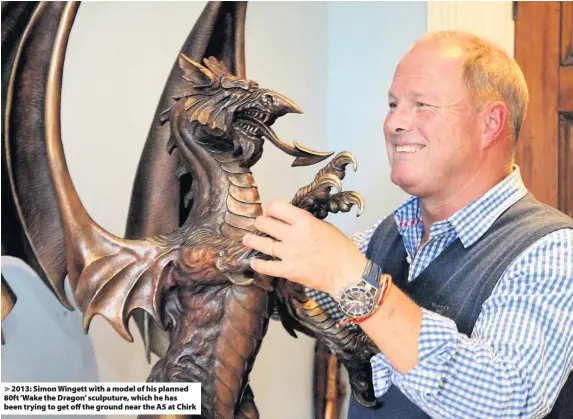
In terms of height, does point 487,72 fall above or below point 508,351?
above

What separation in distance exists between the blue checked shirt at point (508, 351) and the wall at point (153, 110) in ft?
1.84

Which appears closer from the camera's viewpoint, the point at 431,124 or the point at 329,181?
the point at 329,181

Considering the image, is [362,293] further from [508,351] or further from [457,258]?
[457,258]

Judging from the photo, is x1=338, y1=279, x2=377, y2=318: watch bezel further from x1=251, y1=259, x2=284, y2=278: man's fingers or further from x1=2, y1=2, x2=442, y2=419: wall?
x1=2, y1=2, x2=442, y2=419: wall

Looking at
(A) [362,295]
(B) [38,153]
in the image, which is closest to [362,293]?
(A) [362,295]

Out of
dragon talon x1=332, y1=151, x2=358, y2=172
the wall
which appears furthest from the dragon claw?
the wall

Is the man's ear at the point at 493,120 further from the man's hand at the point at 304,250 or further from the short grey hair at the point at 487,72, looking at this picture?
the man's hand at the point at 304,250

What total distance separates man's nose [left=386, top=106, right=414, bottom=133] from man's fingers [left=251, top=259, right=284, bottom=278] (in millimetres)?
388

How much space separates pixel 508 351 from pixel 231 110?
44cm

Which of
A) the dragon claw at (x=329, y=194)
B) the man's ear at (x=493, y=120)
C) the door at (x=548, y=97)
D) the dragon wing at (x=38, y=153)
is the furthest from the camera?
the door at (x=548, y=97)

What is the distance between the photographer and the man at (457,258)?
2.61 ft

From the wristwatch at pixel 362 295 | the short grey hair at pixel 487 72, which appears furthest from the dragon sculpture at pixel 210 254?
the short grey hair at pixel 487 72
